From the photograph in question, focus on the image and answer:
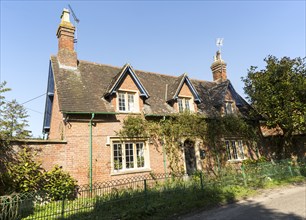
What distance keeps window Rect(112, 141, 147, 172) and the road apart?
Result: 6795mm

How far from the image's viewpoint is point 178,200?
977 centimetres

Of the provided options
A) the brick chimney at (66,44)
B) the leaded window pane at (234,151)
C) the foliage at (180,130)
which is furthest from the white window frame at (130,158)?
the leaded window pane at (234,151)

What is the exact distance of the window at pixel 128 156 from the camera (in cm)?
1437

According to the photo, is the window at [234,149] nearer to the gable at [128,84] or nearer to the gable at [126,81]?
the gable at [126,81]

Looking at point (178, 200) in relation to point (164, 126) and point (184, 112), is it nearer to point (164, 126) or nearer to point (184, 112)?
point (164, 126)

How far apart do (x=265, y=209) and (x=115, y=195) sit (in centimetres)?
637

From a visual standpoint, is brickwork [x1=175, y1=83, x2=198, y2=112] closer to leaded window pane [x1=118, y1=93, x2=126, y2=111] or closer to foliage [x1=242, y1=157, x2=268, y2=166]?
leaded window pane [x1=118, y1=93, x2=126, y2=111]

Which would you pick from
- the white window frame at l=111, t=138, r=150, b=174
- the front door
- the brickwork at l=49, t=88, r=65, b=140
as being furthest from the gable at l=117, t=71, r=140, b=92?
the front door

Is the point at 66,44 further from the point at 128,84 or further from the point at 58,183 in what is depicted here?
the point at 58,183

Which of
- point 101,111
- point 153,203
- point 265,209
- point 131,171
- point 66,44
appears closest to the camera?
point 265,209

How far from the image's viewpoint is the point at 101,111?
14133mm

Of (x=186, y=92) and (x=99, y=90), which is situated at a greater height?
(x=186, y=92)

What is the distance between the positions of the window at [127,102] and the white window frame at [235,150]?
8.74 meters

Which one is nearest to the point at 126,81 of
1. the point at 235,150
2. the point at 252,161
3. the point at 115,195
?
the point at 115,195
